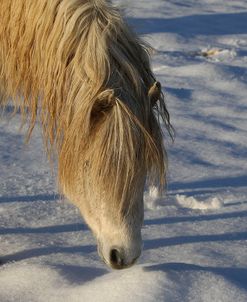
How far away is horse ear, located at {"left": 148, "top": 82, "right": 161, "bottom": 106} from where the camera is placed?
2701 millimetres

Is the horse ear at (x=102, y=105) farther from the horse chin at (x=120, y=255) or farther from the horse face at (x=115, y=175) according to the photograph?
the horse chin at (x=120, y=255)

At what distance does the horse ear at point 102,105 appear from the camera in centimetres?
264

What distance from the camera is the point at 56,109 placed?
9.38 ft

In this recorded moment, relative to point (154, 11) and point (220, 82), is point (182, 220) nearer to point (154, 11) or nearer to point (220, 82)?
point (220, 82)

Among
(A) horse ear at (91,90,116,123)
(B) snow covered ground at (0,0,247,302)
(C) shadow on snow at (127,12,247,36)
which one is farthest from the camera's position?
(C) shadow on snow at (127,12,247,36)

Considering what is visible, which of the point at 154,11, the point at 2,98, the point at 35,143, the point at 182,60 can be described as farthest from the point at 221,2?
the point at 2,98

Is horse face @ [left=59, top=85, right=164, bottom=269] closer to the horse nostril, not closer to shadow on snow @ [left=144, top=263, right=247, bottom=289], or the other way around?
the horse nostril

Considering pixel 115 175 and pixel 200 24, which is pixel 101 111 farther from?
pixel 200 24

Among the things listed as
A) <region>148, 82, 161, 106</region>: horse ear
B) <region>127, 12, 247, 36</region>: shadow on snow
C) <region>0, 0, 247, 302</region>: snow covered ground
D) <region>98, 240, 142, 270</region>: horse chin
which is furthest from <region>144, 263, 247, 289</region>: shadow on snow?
<region>127, 12, 247, 36</region>: shadow on snow

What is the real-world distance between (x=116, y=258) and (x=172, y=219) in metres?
1.42

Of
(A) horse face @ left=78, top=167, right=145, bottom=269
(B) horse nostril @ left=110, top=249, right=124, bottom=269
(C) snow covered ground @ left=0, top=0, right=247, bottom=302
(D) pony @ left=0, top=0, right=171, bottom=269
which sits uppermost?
(D) pony @ left=0, top=0, right=171, bottom=269

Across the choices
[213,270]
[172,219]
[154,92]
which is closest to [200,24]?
[172,219]

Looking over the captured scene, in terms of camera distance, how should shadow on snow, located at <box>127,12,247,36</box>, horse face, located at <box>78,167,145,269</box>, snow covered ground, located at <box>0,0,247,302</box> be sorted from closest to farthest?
1. horse face, located at <box>78,167,145,269</box>
2. snow covered ground, located at <box>0,0,247,302</box>
3. shadow on snow, located at <box>127,12,247,36</box>

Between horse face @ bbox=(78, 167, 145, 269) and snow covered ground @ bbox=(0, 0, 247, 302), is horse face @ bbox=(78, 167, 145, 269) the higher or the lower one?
the higher one
